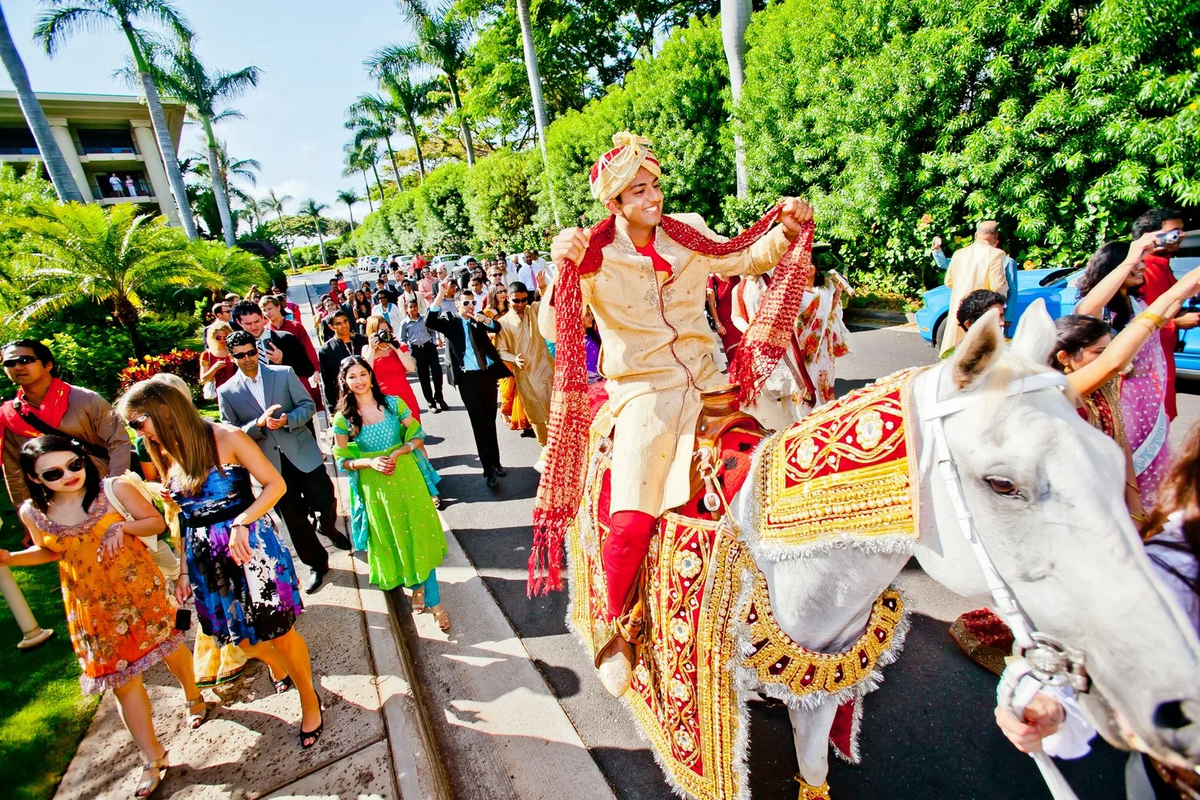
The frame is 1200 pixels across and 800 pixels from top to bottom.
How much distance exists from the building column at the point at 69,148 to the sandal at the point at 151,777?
42.8 m

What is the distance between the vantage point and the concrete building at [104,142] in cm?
3272

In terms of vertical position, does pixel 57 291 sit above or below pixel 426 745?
above

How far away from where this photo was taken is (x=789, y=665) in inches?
79.0

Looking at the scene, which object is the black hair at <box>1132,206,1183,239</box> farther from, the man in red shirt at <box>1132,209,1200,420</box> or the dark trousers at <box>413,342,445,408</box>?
the dark trousers at <box>413,342,445,408</box>

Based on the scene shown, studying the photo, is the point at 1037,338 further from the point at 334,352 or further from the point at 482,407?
the point at 334,352

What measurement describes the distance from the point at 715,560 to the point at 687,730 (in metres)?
0.78

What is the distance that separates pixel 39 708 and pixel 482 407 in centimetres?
395

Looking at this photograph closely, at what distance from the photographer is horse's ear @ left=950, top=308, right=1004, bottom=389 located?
4.07 feet

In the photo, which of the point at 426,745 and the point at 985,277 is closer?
the point at 426,745

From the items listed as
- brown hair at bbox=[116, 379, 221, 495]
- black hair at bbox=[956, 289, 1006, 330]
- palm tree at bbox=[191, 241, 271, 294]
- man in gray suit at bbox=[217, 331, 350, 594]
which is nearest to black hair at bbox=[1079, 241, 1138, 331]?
black hair at bbox=[956, 289, 1006, 330]

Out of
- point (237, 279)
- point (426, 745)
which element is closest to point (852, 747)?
point (426, 745)

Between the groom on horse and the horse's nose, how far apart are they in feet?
4.41

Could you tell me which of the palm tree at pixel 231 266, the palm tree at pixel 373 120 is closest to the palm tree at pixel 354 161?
the palm tree at pixel 373 120

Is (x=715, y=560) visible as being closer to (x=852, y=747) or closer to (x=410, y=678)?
(x=852, y=747)
